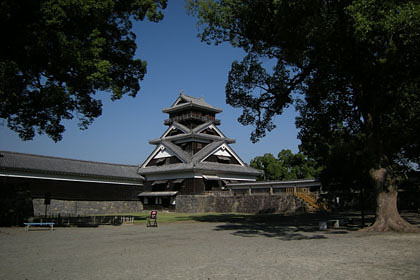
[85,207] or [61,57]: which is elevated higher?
[61,57]

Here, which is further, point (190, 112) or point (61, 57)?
point (190, 112)

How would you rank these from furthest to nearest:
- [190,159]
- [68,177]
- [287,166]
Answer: [287,166] → [190,159] → [68,177]

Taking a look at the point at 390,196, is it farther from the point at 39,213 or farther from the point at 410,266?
the point at 39,213

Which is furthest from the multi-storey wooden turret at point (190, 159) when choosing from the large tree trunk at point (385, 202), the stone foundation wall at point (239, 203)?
the large tree trunk at point (385, 202)

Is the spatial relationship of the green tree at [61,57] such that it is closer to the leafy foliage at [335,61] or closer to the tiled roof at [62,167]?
the leafy foliage at [335,61]

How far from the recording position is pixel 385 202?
14.6m

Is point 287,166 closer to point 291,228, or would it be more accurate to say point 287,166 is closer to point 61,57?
point 291,228

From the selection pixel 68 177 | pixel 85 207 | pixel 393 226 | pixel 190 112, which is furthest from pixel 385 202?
pixel 190 112

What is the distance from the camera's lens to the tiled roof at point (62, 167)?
3247 centimetres

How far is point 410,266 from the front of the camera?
708cm

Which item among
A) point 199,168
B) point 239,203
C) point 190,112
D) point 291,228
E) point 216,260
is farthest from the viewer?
point 190,112

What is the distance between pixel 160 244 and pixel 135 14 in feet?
44.3

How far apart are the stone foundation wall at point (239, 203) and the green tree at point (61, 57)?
18.7 metres

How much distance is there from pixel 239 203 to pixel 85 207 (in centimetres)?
1635
